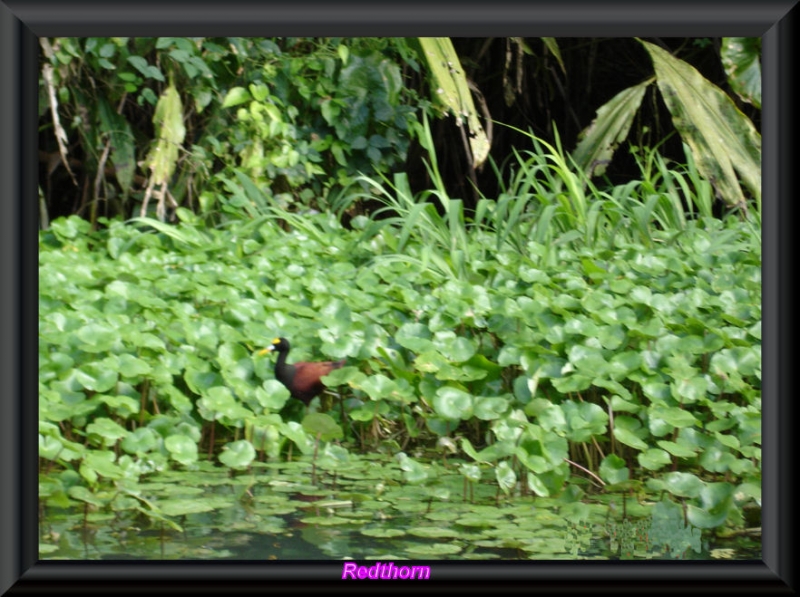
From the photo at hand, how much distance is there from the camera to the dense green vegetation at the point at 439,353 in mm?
2181

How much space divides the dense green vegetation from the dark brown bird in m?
0.04

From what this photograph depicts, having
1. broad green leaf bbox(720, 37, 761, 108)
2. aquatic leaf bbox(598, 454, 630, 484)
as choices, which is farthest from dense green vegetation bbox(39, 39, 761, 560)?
broad green leaf bbox(720, 37, 761, 108)

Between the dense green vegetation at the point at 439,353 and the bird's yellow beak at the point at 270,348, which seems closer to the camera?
the dense green vegetation at the point at 439,353

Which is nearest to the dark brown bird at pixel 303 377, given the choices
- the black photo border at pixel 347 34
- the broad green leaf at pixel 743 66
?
the black photo border at pixel 347 34

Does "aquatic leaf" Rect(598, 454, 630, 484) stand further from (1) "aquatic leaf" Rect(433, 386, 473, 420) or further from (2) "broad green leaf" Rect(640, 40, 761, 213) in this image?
(2) "broad green leaf" Rect(640, 40, 761, 213)

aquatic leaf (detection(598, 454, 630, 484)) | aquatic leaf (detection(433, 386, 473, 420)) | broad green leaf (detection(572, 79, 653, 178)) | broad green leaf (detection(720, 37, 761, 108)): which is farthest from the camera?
broad green leaf (detection(572, 79, 653, 178))

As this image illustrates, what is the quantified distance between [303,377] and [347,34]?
104 centimetres

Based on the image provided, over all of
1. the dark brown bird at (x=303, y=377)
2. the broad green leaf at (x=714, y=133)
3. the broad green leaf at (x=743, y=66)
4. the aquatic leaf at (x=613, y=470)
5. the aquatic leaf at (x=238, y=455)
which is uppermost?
the broad green leaf at (x=743, y=66)

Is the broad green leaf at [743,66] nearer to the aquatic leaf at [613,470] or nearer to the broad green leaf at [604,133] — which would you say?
the broad green leaf at [604,133]

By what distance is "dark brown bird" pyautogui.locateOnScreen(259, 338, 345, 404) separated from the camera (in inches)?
99.3

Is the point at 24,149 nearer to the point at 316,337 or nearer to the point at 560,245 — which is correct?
the point at 316,337

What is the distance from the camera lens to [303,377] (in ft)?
8.29

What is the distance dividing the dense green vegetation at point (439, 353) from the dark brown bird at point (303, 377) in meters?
0.04
